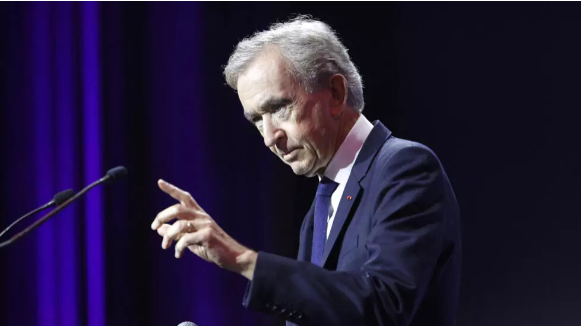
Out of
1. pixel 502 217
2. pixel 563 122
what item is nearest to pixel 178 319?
pixel 502 217

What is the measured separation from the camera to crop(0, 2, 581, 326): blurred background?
2740 mm

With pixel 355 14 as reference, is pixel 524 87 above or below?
below

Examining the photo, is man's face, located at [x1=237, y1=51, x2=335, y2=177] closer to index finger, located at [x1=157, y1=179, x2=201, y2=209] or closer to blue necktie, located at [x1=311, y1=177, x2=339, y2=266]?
blue necktie, located at [x1=311, y1=177, x2=339, y2=266]

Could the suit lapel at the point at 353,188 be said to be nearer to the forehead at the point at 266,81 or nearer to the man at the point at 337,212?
the man at the point at 337,212

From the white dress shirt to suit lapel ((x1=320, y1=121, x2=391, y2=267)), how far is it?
0.05 meters

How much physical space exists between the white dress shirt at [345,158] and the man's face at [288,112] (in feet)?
0.09

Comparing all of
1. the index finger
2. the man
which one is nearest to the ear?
the man

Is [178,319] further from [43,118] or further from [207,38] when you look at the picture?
[207,38]

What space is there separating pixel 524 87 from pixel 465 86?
268mm

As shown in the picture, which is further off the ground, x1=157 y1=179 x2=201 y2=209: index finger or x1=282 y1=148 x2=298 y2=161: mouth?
x1=282 y1=148 x2=298 y2=161: mouth

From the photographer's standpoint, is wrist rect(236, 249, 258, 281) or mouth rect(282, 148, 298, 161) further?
mouth rect(282, 148, 298, 161)

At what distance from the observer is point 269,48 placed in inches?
63.4

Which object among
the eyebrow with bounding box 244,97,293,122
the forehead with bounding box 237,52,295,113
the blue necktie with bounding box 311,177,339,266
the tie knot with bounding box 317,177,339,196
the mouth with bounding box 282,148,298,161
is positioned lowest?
the blue necktie with bounding box 311,177,339,266

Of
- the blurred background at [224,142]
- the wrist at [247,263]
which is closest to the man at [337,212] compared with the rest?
the wrist at [247,263]
